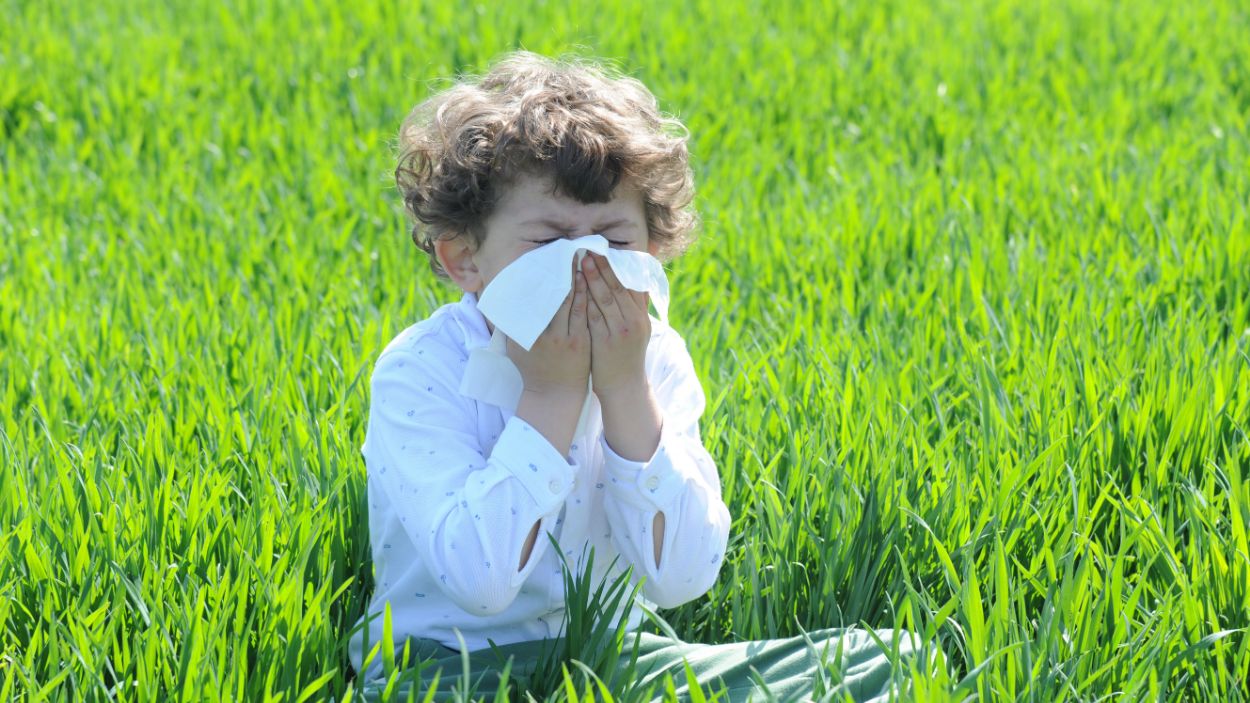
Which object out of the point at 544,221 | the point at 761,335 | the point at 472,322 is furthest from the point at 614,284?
the point at 761,335

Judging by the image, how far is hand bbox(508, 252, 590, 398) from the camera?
157 cm

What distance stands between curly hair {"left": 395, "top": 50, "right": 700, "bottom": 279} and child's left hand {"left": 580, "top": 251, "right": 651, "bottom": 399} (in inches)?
4.7

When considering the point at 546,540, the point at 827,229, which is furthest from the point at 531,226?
the point at 827,229

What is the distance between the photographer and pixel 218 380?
8.08 ft

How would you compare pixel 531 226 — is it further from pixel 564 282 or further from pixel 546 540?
pixel 546 540

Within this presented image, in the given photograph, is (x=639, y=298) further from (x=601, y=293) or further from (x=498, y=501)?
(x=498, y=501)

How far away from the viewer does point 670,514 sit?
62.4 inches

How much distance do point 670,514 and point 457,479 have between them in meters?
0.26

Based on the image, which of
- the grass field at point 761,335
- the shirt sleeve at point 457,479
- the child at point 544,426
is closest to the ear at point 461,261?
the child at point 544,426

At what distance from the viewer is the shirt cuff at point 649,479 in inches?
61.9

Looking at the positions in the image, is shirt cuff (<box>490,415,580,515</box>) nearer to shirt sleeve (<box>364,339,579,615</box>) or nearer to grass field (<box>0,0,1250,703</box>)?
shirt sleeve (<box>364,339,579,615</box>)

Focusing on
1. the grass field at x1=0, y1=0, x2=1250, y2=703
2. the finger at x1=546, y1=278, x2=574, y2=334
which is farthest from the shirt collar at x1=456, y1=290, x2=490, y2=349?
the grass field at x1=0, y1=0, x2=1250, y2=703

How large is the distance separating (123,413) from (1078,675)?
5.35 feet

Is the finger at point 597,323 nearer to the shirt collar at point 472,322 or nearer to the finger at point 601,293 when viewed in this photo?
the finger at point 601,293
